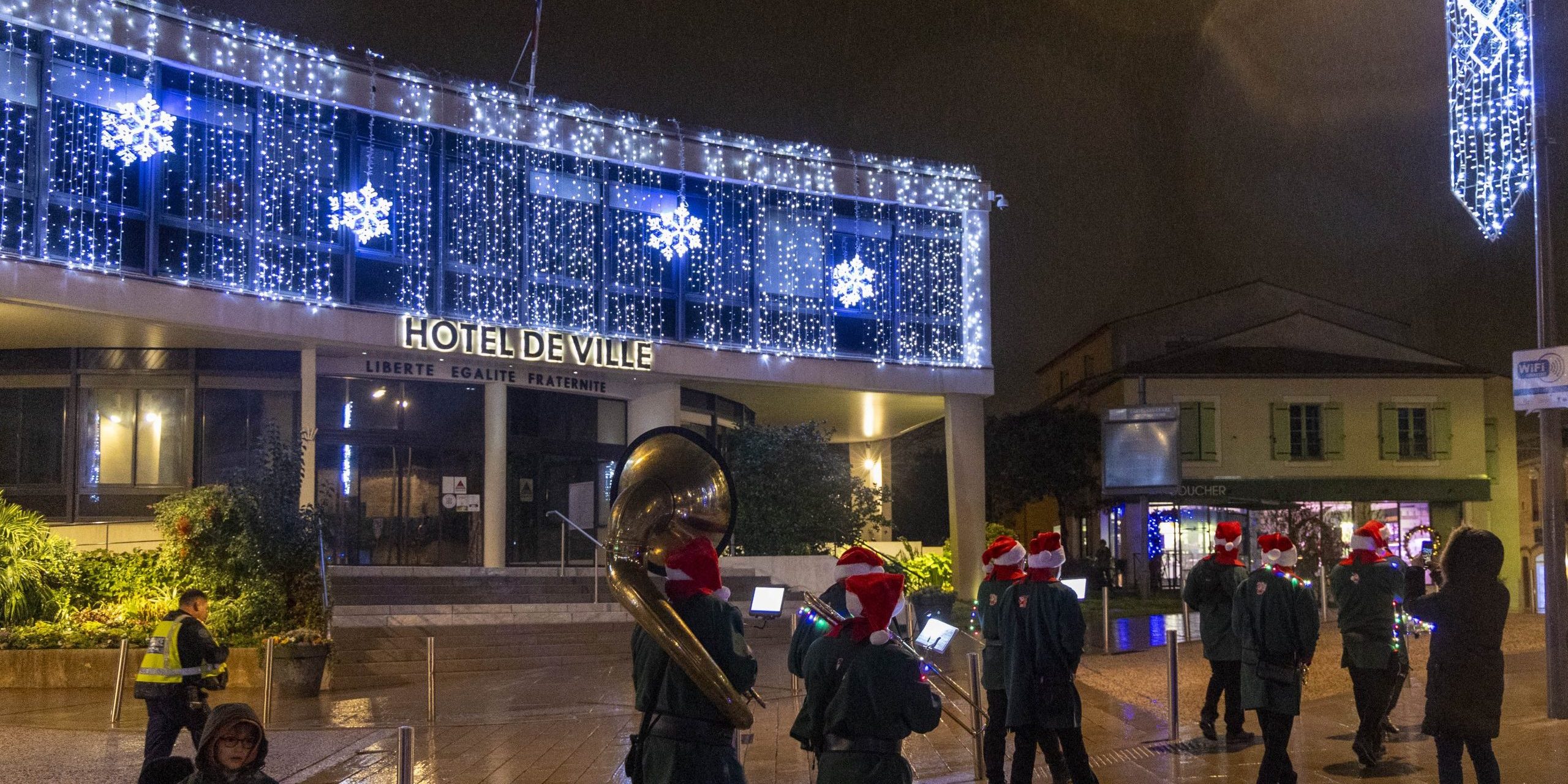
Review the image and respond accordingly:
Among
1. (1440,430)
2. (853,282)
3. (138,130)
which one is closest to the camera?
(138,130)

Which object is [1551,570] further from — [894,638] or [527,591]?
[527,591]

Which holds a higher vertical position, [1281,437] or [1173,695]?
[1281,437]

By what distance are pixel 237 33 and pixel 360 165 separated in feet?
9.23

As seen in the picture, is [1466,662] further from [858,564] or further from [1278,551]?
[858,564]

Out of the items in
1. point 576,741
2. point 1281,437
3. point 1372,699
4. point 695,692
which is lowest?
point 576,741

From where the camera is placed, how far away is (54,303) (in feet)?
62.2

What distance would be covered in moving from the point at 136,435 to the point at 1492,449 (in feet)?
137

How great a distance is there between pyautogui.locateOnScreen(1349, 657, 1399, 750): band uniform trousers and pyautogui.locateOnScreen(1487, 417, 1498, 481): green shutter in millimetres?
39890

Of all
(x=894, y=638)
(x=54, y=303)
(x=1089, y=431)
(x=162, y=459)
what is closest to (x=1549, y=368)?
(x=894, y=638)

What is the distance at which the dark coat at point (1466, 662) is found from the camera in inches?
292

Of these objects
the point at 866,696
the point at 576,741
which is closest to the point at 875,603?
the point at 866,696

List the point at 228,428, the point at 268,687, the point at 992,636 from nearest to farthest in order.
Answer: the point at 992,636, the point at 268,687, the point at 228,428

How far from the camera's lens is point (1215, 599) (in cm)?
1109

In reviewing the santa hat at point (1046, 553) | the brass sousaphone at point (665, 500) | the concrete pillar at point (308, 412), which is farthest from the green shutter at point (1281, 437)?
the brass sousaphone at point (665, 500)
